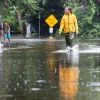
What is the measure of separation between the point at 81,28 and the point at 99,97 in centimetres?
5257

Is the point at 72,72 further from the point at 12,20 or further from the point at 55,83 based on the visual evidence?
the point at 12,20

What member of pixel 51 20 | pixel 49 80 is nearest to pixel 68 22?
Result: pixel 49 80

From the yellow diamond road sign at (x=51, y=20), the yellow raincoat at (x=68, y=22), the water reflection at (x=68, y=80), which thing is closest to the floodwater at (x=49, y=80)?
the water reflection at (x=68, y=80)

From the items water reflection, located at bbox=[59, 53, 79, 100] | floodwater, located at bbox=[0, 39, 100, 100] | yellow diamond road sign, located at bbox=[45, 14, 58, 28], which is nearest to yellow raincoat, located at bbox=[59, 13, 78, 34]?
floodwater, located at bbox=[0, 39, 100, 100]

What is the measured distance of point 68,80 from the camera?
35.7 ft

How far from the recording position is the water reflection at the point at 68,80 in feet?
28.7

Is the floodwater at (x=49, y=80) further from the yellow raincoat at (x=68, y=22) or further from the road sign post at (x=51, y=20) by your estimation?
the road sign post at (x=51, y=20)

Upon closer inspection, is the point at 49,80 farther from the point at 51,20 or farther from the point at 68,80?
the point at 51,20

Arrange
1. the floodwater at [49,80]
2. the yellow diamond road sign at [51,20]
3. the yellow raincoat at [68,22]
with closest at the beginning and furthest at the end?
the floodwater at [49,80] < the yellow raincoat at [68,22] < the yellow diamond road sign at [51,20]

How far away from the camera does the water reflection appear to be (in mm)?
8734

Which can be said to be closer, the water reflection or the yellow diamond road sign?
the water reflection

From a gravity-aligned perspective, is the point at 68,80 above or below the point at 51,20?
below

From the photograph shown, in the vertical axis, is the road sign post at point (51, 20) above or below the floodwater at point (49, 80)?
above

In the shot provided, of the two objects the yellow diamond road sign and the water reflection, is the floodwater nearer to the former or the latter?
the water reflection
